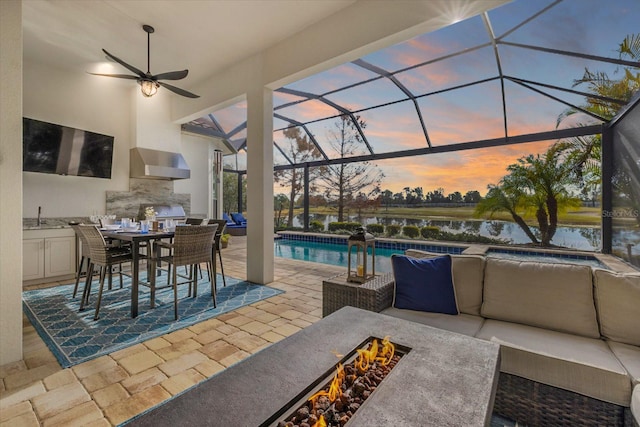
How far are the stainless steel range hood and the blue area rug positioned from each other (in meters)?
2.18

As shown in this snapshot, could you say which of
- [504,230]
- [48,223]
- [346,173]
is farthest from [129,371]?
[346,173]

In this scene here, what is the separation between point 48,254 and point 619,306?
20.6 ft

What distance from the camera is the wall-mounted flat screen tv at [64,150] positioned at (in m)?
4.34

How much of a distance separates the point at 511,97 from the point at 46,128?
8.19 m

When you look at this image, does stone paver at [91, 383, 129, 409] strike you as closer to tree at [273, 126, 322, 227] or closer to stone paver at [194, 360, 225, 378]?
stone paver at [194, 360, 225, 378]

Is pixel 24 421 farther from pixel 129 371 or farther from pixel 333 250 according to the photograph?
pixel 333 250

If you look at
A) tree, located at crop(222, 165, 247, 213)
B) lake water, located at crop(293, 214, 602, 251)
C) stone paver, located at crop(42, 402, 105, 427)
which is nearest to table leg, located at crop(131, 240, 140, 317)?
stone paver, located at crop(42, 402, 105, 427)

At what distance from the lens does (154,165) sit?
5559 millimetres

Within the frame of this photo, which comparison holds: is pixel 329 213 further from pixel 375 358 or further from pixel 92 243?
pixel 375 358

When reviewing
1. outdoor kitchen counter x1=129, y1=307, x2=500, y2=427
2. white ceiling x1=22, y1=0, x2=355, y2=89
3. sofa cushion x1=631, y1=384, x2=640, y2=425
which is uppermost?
white ceiling x1=22, y1=0, x2=355, y2=89

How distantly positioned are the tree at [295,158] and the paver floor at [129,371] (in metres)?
7.11

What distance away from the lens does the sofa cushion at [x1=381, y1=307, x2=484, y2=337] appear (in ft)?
5.81

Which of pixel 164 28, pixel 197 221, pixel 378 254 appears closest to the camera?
pixel 164 28

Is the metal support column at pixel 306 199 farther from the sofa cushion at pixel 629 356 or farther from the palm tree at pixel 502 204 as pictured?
the sofa cushion at pixel 629 356
